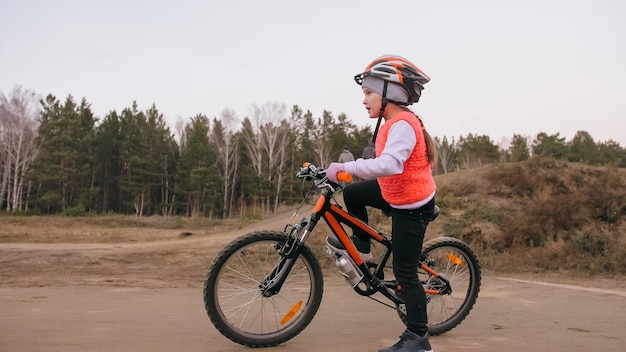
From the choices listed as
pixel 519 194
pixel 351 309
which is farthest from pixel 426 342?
pixel 519 194

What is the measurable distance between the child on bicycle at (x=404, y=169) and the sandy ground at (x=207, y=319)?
44 centimetres

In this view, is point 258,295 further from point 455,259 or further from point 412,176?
point 455,259

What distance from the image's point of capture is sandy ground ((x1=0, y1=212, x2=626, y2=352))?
3232mm

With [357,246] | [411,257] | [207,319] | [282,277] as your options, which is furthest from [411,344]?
[207,319]

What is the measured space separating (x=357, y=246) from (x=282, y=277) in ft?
2.14

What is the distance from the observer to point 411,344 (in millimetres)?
3057

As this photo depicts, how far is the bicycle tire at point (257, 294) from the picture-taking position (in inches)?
126

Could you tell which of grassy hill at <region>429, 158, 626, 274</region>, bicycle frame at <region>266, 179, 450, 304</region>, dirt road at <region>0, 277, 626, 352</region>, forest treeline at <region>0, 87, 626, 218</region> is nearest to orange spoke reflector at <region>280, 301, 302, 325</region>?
dirt road at <region>0, 277, 626, 352</region>

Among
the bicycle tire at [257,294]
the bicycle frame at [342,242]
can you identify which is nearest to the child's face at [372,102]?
the bicycle frame at [342,242]

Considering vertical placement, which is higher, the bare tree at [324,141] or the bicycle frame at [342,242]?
the bare tree at [324,141]

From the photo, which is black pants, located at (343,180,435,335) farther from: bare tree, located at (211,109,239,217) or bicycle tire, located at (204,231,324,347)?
bare tree, located at (211,109,239,217)

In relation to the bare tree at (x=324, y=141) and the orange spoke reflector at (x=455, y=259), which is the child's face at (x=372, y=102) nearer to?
the orange spoke reflector at (x=455, y=259)

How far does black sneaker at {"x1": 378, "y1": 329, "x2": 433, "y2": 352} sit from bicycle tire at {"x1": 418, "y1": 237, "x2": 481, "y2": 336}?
30.2 inches

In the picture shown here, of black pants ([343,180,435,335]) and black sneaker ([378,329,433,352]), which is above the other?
black pants ([343,180,435,335])
